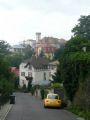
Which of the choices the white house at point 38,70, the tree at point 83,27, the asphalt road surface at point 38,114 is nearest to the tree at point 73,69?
the asphalt road surface at point 38,114

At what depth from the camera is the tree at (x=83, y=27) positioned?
87.2 meters

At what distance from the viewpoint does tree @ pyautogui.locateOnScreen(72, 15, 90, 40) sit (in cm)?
8719

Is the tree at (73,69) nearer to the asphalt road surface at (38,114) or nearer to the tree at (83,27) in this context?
the asphalt road surface at (38,114)

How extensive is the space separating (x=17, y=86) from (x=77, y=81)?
97.3 meters

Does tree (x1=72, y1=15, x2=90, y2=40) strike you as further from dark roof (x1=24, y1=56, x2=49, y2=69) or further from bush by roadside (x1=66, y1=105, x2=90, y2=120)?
bush by roadside (x1=66, y1=105, x2=90, y2=120)

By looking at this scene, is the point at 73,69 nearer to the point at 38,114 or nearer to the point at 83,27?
the point at 38,114

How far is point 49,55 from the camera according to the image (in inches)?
7352

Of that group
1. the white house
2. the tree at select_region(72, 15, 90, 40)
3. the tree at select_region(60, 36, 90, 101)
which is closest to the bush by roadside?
the tree at select_region(60, 36, 90, 101)

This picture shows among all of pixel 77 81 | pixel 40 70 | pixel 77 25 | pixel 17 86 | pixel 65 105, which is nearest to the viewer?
pixel 77 81

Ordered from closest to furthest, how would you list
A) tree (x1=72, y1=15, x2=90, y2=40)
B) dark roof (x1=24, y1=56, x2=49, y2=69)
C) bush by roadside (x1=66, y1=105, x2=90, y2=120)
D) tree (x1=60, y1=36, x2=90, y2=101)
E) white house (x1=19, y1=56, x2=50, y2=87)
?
bush by roadside (x1=66, y1=105, x2=90, y2=120) → tree (x1=60, y1=36, x2=90, y2=101) → tree (x1=72, y1=15, x2=90, y2=40) → white house (x1=19, y1=56, x2=50, y2=87) → dark roof (x1=24, y1=56, x2=49, y2=69)

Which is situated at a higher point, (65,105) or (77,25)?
(77,25)

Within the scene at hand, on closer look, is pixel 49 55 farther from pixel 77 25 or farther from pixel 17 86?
pixel 77 25

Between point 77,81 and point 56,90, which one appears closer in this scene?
point 77,81

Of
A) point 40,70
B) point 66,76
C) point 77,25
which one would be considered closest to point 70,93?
point 66,76
